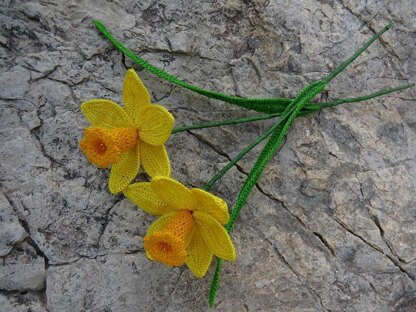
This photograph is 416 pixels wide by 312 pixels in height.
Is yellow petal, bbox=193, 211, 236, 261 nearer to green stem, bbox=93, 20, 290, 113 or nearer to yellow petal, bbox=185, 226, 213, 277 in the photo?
yellow petal, bbox=185, 226, 213, 277

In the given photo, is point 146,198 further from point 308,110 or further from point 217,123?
point 308,110

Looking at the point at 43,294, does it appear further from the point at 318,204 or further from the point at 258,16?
the point at 258,16

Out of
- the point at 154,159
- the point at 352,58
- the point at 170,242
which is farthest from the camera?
the point at 352,58

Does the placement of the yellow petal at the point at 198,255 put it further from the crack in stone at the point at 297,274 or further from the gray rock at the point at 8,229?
the gray rock at the point at 8,229

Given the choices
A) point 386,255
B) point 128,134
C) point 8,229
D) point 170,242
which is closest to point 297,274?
point 386,255

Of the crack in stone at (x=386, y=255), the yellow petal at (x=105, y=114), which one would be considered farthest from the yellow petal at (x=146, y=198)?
the crack in stone at (x=386, y=255)

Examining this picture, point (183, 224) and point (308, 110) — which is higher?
point (308, 110)

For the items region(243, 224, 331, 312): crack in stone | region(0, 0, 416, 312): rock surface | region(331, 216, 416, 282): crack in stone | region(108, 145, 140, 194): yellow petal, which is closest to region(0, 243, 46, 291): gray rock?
region(0, 0, 416, 312): rock surface

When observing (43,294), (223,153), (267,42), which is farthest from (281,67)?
(43,294)
